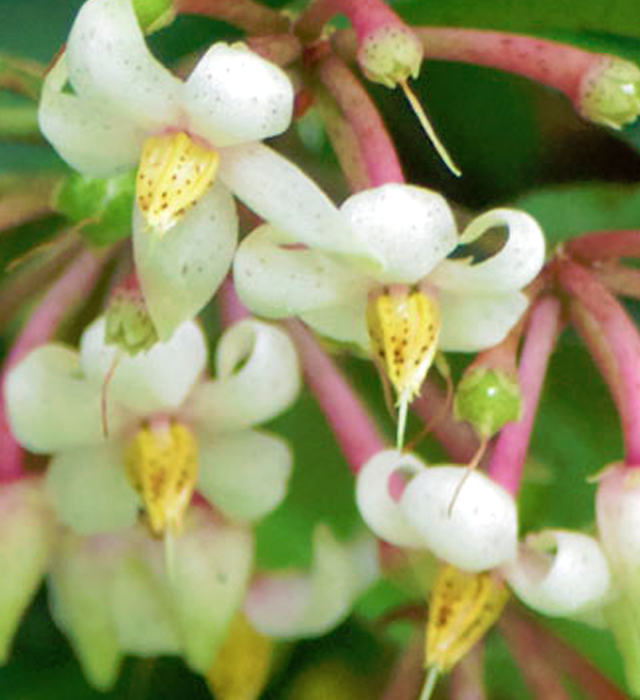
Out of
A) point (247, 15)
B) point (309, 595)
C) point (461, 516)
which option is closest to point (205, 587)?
point (309, 595)

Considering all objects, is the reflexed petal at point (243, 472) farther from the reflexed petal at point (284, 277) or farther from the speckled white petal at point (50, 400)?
the reflexed petal at point (284, 277)

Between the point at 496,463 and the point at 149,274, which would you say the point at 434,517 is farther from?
the point at 149,274

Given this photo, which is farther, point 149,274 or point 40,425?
point 40,425

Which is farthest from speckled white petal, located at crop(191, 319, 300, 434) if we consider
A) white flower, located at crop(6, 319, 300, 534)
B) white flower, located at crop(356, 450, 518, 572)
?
white flower, located at crop(356, 450, 518, 572)

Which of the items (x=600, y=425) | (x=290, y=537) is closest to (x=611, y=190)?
(x=600, y=425)

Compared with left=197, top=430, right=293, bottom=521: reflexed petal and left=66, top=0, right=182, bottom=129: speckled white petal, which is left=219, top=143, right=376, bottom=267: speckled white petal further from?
left=197, top=430, right=293, bottom=521: reflexed petal

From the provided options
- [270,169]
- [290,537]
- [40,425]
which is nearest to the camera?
[270,169]
